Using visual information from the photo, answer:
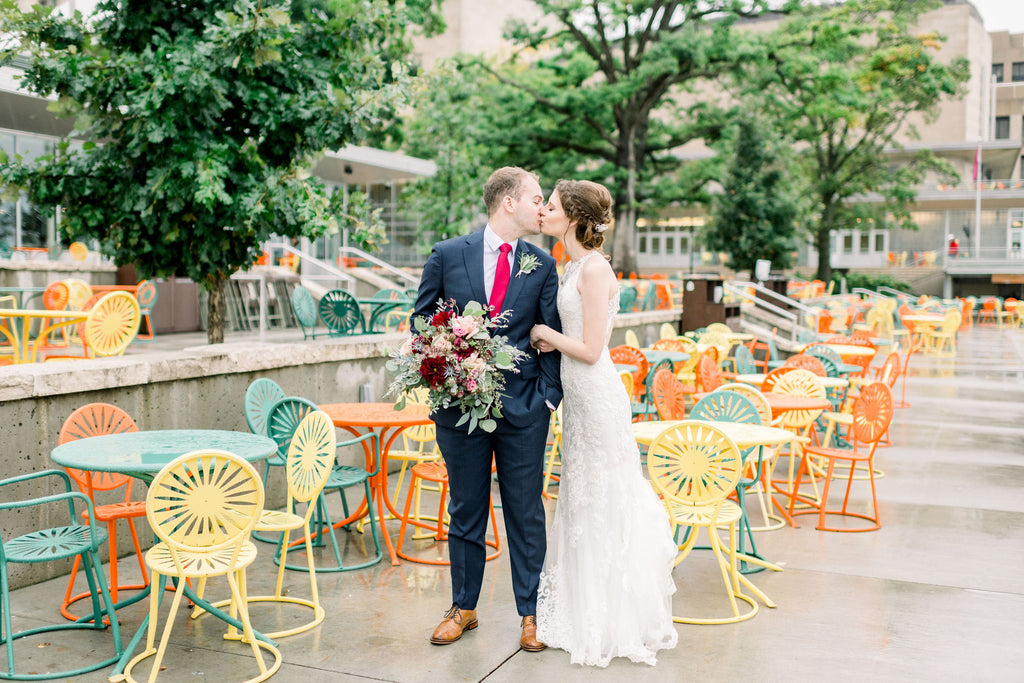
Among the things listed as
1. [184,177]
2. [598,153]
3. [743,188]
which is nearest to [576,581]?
[184,177]

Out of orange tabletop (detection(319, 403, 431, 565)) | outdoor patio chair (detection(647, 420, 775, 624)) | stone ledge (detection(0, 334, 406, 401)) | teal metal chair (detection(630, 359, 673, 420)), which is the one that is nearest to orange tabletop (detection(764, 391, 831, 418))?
teal metal chair (detection(630, 359, 673, 420))

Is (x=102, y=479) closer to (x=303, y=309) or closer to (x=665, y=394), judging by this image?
(x=665, y=394)

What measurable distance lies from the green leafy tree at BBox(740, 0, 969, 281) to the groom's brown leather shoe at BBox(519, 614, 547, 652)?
82.3ft

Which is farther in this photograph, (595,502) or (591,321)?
(595,502)

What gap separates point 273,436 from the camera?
16.9 feet

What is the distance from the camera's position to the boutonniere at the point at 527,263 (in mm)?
3865

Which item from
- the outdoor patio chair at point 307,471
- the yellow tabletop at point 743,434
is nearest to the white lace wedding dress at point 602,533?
the yellow tabletop at point 743,434

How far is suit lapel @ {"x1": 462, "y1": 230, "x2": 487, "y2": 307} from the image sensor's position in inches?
153

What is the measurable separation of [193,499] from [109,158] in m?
4.69

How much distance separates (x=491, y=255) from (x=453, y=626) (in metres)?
1.67

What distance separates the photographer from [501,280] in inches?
154

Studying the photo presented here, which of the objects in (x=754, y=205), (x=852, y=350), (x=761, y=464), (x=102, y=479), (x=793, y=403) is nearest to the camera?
(x=102, y=479)

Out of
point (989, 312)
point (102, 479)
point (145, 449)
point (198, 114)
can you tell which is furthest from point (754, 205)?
point (145, 449)

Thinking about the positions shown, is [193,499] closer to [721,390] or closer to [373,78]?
[721,390]
